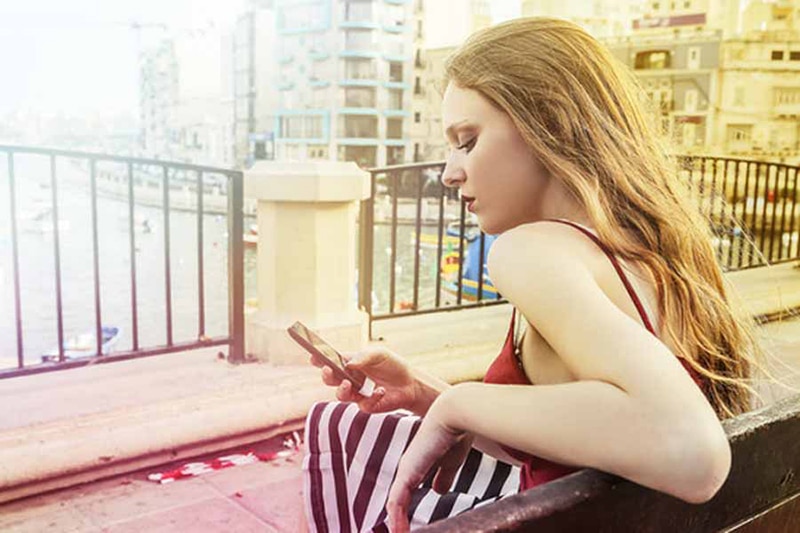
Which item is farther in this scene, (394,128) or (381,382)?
(394,128)

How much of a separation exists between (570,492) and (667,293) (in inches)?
12.7

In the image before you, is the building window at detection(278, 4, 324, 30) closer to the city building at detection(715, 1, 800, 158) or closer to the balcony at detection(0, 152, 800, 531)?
the city building at detection(715, 1, 800, 158)

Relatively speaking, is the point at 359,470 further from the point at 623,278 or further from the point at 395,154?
the point at 395,154

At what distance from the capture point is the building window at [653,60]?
49656 millimetres

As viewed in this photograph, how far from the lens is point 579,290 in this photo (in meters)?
0.77

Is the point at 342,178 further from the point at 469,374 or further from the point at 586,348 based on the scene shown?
the point at 586,348

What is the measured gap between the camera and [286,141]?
65.0m

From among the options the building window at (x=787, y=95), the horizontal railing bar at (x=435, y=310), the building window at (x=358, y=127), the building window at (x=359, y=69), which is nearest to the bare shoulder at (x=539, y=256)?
the horizontal railing bar at (x=435, y=310)

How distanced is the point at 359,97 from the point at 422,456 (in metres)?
65.8

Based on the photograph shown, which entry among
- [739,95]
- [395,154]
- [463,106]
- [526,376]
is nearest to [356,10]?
[395,154]

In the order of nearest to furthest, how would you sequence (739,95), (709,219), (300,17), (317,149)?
(709,219) → (739,95) → (317,149) → (300,17)

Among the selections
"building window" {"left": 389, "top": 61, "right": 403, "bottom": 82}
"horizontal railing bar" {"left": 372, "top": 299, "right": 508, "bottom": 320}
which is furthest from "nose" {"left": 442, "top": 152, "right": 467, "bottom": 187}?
"building window" {"left": 389, "top": 61, "right": 403, "bottom": 82}

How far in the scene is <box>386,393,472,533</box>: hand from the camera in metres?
0.91

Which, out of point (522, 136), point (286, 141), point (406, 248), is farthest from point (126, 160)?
point (286, 141)
